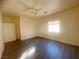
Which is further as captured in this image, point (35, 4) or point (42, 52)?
point (35, 4)

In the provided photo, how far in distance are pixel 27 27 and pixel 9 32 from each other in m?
2.05

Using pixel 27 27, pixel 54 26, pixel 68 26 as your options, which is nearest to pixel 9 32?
pixel 27 27

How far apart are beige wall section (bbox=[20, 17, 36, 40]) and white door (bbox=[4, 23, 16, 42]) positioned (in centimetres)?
87

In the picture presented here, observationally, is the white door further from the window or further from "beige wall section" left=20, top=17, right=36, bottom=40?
the window

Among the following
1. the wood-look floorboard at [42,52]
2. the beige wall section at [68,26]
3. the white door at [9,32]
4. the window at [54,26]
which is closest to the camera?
the wood-look floorboard at [42,52]

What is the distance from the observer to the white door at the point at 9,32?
5711mm

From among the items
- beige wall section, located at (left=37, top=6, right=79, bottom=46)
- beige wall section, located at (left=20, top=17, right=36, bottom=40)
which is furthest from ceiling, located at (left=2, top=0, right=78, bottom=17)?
beige wall section, located at (left=20, top=17, right=36, bottom=40)

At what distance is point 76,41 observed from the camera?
14.0 feet

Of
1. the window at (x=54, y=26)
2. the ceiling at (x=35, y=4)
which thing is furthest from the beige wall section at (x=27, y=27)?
the ceiling at (x=35, y=4)

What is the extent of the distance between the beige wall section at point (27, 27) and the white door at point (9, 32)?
87 centimetres

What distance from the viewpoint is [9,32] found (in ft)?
19.6

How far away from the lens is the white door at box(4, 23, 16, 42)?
18.7ft

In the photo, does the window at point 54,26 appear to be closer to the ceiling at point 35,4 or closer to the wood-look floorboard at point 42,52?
the ceiling at point 35,4

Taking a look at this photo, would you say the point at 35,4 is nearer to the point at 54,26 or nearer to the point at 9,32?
the point at 54,26
